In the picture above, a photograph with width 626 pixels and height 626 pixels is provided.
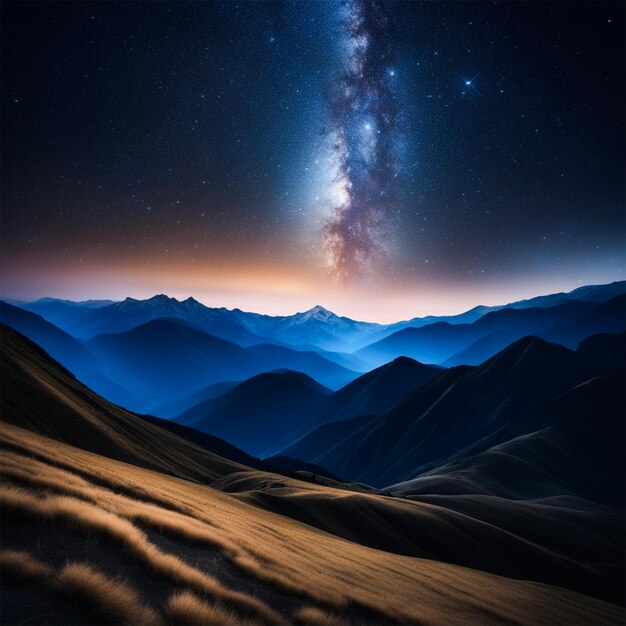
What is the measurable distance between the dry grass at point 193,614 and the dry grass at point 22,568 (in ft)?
6.03

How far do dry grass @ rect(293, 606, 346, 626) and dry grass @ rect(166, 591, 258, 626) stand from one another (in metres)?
1.77

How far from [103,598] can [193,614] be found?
50.2 inches

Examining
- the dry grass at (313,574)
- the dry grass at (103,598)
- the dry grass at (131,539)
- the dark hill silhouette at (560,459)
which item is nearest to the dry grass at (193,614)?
the dry grass at (103,598)

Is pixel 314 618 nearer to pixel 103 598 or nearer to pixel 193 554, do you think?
pixel 193 554

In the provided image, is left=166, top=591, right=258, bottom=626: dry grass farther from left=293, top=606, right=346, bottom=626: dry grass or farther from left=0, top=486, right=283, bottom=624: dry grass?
left=293, top=606, right=346, bottom=626: dry grass

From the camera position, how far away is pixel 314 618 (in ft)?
23.7

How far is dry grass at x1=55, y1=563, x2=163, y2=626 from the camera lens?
5.14 m

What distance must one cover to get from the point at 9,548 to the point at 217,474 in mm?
67776

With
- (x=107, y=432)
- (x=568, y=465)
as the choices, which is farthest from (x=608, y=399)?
(x=107, y=432)

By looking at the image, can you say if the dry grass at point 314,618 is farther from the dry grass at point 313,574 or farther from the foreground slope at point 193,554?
the dry grass at point 313,574

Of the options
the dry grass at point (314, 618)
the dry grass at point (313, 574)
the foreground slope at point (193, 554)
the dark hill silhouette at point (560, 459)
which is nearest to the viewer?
the foreground slope at point (193, 554)

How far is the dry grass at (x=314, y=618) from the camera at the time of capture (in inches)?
280

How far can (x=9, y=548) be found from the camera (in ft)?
20.1

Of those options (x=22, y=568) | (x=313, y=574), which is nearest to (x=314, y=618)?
(x=313, y=574)
